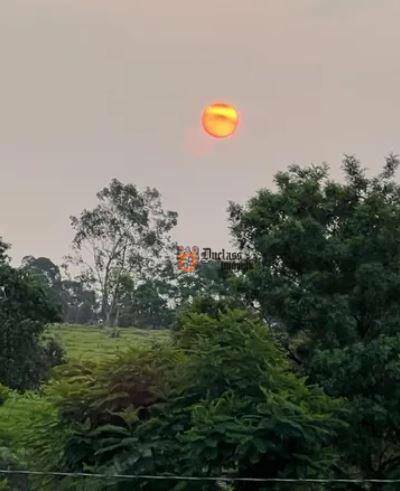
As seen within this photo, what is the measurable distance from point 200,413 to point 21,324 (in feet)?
45.5

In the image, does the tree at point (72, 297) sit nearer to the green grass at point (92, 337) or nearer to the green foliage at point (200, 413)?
the green grass at point (92, 337)

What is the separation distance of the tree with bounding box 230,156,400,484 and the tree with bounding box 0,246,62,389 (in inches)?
386

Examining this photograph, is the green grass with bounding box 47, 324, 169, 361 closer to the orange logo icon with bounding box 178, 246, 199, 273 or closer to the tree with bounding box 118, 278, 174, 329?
the tree with bounding box 118, 278, 174, 329

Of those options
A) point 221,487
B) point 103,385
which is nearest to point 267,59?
point 103,385

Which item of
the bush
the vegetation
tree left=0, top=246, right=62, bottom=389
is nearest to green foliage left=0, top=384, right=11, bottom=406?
the vegetation

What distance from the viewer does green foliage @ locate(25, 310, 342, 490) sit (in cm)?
1058

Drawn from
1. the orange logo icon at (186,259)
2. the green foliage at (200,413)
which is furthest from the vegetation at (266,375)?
the orange logo icon at (186,259)

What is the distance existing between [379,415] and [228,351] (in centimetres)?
346

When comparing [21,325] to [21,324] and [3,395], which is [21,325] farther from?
[3,395]

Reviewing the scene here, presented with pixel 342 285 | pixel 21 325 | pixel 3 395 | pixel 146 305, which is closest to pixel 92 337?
pixel 146 305

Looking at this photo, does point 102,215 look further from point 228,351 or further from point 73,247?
point 228,351

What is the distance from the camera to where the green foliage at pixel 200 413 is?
34.7 feet

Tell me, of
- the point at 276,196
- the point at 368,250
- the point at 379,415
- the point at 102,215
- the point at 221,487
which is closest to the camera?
the point at 221,487

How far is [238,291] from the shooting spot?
15328mm
